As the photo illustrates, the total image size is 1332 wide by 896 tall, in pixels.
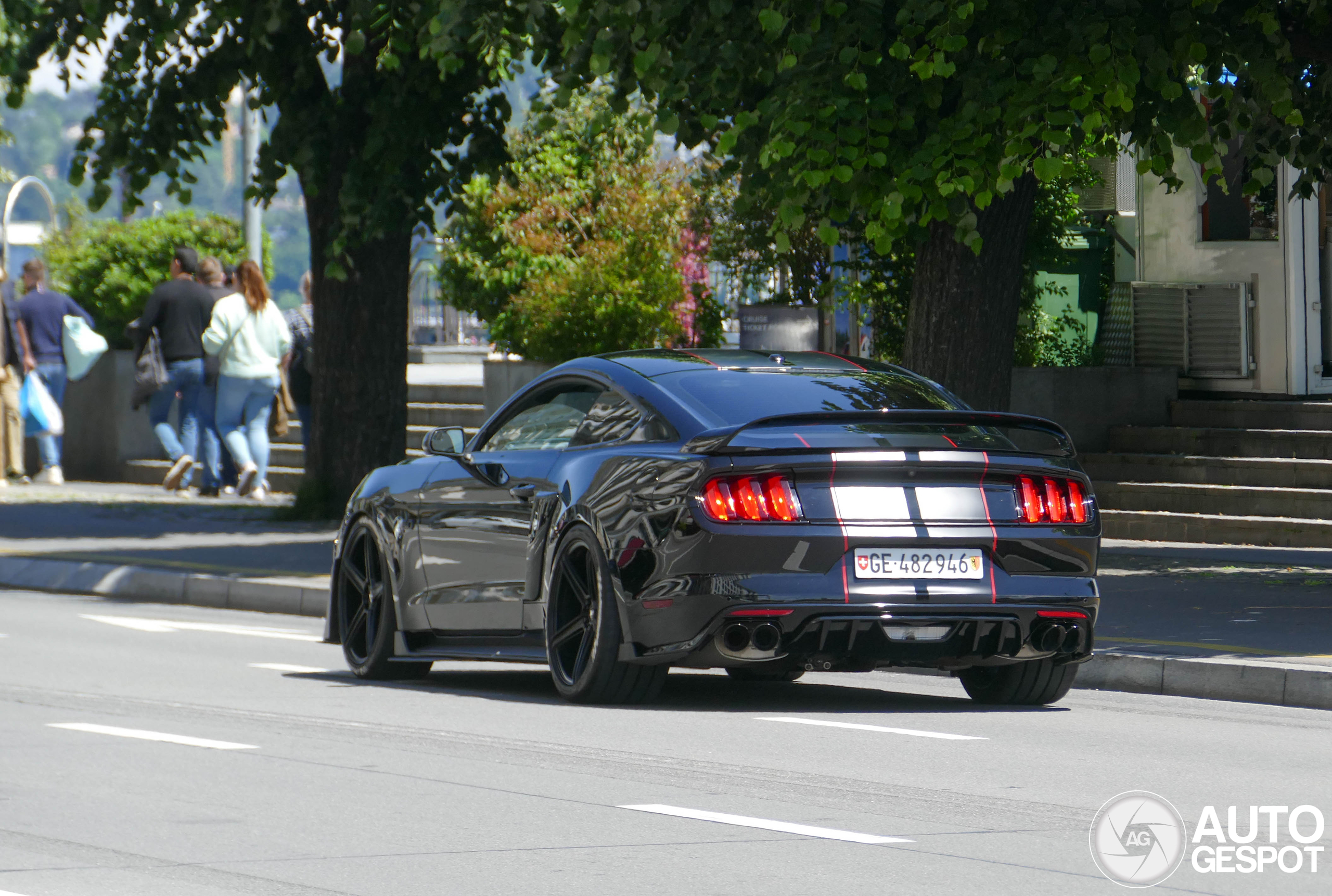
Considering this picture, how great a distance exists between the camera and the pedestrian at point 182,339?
21453 mm

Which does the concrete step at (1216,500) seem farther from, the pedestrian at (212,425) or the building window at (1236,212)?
the pedestrian at (212,425)

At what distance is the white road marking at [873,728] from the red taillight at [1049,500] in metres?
0.86

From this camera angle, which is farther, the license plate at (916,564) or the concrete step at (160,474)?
the concrete step at (160,474)

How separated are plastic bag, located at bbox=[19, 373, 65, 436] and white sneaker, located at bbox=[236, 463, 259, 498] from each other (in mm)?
3111

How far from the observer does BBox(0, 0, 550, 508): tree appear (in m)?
17.2

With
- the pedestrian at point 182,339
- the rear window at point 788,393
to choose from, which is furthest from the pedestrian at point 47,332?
the rear window at point 788,393

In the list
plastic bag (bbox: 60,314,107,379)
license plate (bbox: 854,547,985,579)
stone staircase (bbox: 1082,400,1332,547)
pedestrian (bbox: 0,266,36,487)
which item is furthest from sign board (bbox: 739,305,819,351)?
license plate (bbox: 854,547,985,579)

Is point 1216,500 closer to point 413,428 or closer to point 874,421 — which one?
point 874,421

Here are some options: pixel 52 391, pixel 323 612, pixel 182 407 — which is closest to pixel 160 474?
pixel 52 391

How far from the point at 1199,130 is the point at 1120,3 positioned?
84 cm

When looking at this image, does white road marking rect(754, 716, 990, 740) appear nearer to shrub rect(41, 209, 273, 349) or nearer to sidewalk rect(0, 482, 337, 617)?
sidewalk rect(0, 482, 337, 617)

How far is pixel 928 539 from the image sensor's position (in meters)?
8.18

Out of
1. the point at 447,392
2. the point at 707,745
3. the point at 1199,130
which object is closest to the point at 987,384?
the point at 1199,130

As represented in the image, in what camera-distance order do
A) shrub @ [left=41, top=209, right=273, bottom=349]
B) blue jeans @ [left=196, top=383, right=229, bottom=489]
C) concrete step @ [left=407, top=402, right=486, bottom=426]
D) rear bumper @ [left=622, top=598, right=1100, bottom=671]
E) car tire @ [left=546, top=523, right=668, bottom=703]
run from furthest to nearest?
shrub @ [left=41, top=209, right=273, bottom=349], concrete step @ [left=407, top=402, right=486, bottom=426], blue jeans @ [left=196, top=383, right=229, bottom=489], car tire @ [left=546, top=523, right=668, bottom=703], rear bumper @ [left=622, top=598, right=1100, bottom=671]
